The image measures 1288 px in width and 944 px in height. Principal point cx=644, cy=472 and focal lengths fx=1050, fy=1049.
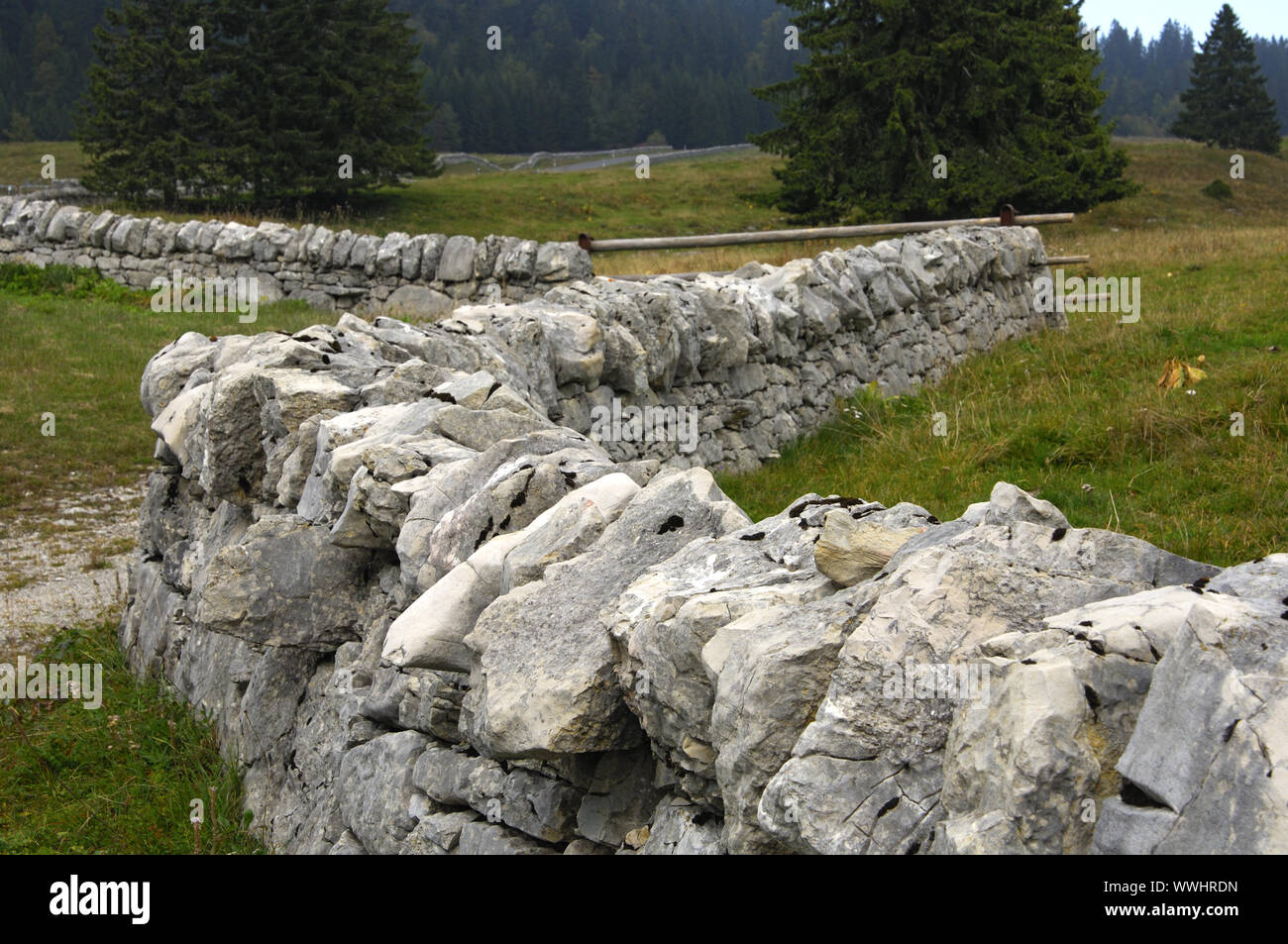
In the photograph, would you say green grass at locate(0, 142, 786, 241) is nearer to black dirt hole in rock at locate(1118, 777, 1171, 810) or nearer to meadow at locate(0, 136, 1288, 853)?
meadow at locate(0, 136, 1288, 853)

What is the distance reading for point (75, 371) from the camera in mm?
13219

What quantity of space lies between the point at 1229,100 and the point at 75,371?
6663cm

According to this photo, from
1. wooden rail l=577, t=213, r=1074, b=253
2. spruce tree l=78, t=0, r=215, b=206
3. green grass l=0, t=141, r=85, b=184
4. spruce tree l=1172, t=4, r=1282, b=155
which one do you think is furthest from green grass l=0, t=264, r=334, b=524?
spruce tree l=1172, t=4, r=1282, b=155

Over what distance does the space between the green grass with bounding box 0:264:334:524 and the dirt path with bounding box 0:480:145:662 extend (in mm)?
371

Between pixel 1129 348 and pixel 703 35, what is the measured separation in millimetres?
155606

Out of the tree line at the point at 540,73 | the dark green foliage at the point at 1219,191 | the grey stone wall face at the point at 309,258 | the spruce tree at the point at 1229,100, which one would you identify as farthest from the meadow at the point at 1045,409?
the tree line at the point at 540,73

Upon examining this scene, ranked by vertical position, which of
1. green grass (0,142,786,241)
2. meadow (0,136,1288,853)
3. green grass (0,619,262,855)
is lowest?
green grass (0,619,262,855)

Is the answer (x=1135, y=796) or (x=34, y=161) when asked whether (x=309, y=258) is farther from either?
(x=34, y=161)

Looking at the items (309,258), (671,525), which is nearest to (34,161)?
(309,258)

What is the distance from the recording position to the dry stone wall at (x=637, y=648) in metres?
2.03

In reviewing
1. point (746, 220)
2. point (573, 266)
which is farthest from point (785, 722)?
point (746, 220)

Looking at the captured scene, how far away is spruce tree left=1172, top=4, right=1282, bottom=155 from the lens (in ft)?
196

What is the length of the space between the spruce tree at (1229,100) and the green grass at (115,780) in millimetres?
66331

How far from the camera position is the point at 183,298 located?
696 inches
